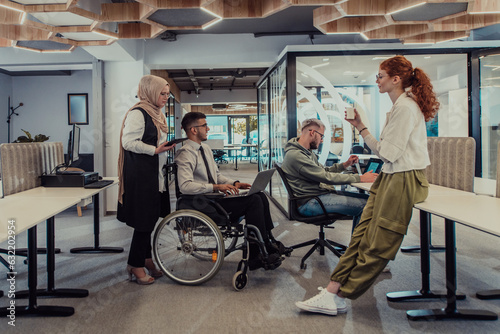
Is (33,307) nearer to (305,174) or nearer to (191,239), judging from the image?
(191,239)

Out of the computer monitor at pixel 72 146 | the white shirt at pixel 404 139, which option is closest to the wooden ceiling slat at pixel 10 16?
the computer monitor at pixel 72 146

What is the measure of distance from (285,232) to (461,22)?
9.24 feet

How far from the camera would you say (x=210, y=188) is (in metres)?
2.72

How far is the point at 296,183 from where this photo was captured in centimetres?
309

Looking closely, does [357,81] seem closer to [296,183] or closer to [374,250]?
[296,183]

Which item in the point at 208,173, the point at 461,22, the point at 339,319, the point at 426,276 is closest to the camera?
the point at 339,319

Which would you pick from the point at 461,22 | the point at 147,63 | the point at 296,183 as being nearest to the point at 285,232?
the point at 296,183

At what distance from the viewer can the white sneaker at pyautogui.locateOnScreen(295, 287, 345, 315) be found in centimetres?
221

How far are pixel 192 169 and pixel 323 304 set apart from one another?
1.31m

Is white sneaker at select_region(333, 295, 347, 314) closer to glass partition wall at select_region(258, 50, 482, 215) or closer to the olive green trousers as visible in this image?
the olive green trousers

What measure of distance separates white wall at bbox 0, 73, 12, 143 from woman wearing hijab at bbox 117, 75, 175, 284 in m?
7.29

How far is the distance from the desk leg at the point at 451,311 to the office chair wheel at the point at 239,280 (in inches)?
41.4

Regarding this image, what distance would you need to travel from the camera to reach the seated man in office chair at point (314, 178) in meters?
2.95

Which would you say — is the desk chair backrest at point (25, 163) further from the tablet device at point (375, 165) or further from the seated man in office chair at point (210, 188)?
the tablet device at point (375, 165)
